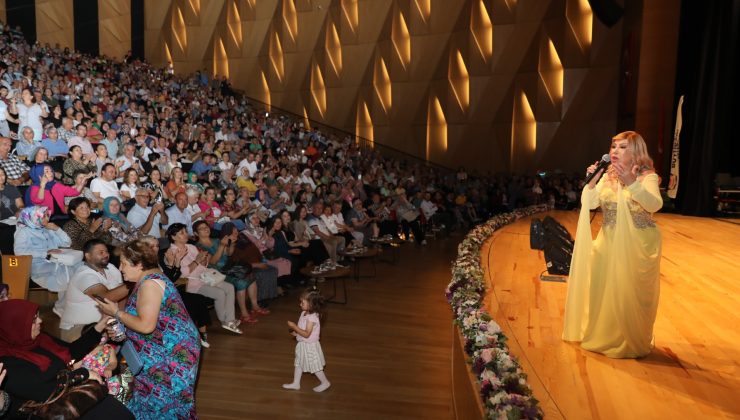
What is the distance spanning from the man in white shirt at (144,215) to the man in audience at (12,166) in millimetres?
1343

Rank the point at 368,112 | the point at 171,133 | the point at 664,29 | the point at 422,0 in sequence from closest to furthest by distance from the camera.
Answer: the point at 171,133
the point at 664,29
the point at 422,0
the point at 368,112

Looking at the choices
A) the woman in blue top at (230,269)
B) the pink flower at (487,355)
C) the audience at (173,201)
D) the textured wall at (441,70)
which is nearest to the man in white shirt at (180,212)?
the audience at (173,201)

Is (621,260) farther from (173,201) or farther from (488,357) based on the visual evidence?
(173,201)

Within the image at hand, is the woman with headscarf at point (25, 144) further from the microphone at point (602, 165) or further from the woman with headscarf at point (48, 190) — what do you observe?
the microphone at point (602, 165)

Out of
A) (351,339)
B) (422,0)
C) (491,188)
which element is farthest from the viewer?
(422,0)

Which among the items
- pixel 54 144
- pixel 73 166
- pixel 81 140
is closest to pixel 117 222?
pixel 73 166

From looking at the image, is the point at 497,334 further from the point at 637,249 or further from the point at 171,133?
the point at 171,133

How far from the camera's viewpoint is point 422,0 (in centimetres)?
1986

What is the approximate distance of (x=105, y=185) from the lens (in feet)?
24.1

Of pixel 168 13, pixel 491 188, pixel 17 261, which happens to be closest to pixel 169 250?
pixel 17 261

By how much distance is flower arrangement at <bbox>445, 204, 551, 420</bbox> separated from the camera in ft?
8.30

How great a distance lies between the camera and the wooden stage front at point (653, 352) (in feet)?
9.75

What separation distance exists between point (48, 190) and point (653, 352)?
6562 millimetres

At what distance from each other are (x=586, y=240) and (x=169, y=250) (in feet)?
→ 14.5
